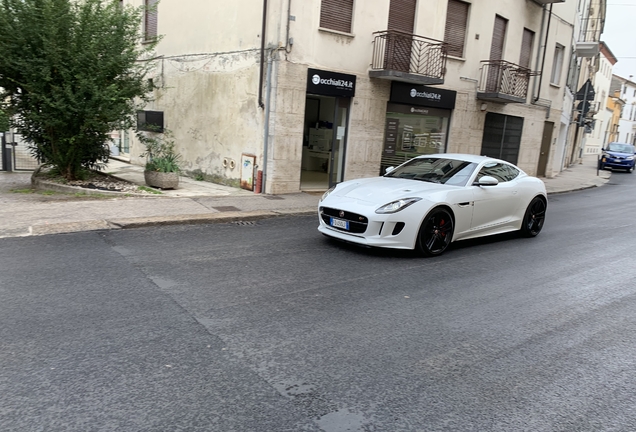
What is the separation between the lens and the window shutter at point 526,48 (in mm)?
19484

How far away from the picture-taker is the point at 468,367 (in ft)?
12.5

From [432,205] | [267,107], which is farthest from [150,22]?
[432,205]

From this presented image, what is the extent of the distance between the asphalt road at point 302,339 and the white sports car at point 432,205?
1.27ft

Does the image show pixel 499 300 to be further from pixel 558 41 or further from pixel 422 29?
pixel 558 41

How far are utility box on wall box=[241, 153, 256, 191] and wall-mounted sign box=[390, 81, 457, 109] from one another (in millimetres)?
4644

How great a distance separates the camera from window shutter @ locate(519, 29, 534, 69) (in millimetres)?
19484

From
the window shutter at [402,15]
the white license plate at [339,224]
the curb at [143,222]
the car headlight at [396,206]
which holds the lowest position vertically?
the curb at [143,222]

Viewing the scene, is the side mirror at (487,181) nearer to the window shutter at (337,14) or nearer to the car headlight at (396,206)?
the car headlight at (396,206)

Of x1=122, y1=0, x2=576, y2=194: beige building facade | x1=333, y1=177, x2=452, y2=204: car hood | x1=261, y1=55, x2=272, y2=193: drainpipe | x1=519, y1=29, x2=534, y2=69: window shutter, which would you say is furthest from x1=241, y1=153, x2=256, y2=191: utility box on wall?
x1=519, y1=29, x2=534, y2=69: window shutter

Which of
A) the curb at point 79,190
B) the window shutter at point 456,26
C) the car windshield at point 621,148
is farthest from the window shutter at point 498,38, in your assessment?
the car windshield at point 621,148

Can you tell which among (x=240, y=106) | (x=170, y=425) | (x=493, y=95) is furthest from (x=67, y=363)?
(x=493, y=95)

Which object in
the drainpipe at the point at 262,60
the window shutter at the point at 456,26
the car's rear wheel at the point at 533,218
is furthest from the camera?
the window shutter at the point at 456,26

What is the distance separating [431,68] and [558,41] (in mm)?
10138

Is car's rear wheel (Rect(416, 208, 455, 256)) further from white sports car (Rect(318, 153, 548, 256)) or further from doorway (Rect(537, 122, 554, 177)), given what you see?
doorway (Rect(537, 122, 554, 177))
